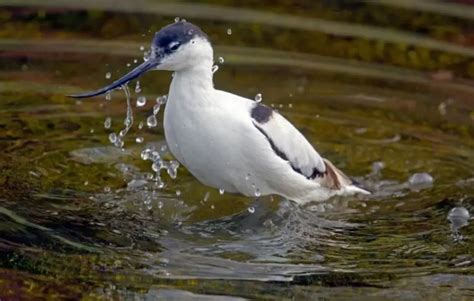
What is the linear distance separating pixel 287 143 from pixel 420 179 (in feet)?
3.77

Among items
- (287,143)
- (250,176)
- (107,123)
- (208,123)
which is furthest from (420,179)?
(107,123)

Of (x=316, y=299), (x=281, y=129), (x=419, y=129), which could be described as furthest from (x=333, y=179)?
(x=316, y=299)

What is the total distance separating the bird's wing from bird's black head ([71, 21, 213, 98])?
1.46 ft

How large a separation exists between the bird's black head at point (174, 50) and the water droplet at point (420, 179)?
1.80 meters

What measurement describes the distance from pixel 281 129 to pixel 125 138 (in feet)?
4.93

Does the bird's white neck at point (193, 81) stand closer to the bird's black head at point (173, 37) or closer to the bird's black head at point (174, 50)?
the bird's black head at point (174, 50)

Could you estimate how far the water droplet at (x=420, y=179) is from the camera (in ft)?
26.4

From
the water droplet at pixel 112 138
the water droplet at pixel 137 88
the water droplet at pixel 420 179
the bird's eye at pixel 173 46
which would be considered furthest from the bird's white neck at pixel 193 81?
the water droplet at pixel 420 179

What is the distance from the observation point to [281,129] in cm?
725

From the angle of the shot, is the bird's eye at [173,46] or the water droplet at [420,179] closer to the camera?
the bird's eye at [173,46]

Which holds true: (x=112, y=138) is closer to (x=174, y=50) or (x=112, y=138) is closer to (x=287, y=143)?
(x=287, y=143)

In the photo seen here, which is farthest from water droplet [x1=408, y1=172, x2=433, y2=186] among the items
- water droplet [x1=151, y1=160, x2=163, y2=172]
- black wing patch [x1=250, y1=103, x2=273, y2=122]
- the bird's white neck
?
Answer: the bird's white neck

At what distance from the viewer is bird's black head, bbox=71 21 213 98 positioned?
268 inches

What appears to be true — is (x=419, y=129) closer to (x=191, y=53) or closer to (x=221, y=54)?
(x=221, y=54)
